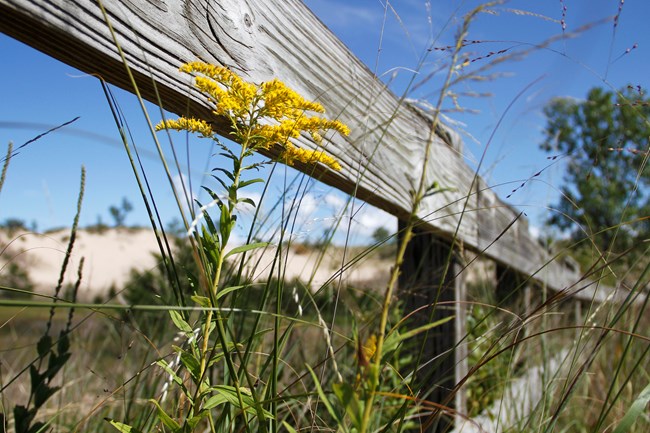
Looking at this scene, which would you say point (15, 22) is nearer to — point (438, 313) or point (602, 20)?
point (602, 20)

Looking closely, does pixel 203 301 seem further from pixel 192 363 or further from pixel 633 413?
pixel 633 413

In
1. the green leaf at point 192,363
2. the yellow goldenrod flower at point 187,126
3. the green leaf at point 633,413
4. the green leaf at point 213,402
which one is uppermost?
the yellow goldenrod flower at point 187,126

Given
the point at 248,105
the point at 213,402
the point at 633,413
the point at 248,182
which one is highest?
the point at 248,105

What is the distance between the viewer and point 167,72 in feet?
3.81

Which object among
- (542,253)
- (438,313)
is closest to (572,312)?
(542,253)

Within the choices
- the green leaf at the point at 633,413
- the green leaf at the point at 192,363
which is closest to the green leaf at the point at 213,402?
the green leaf at the point at 192,363

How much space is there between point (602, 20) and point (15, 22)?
3.73ft

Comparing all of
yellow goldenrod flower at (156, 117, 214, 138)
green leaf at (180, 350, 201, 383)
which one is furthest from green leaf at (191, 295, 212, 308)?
yellow goldenrod flower at (156, 117, 214, 138)

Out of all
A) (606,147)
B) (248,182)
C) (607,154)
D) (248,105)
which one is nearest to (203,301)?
(248,182)

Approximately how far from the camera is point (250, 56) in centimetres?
Answer: 143

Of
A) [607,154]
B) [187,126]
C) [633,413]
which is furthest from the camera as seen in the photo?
[607,154]

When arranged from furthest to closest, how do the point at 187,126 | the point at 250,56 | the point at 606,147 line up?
the point at 606,147 → the point at 250,56 → the point at 187,126

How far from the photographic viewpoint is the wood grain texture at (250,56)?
38.7 inches

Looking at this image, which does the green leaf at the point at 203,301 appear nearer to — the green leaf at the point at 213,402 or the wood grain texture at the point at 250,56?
the green leaf at the point at 213,402
